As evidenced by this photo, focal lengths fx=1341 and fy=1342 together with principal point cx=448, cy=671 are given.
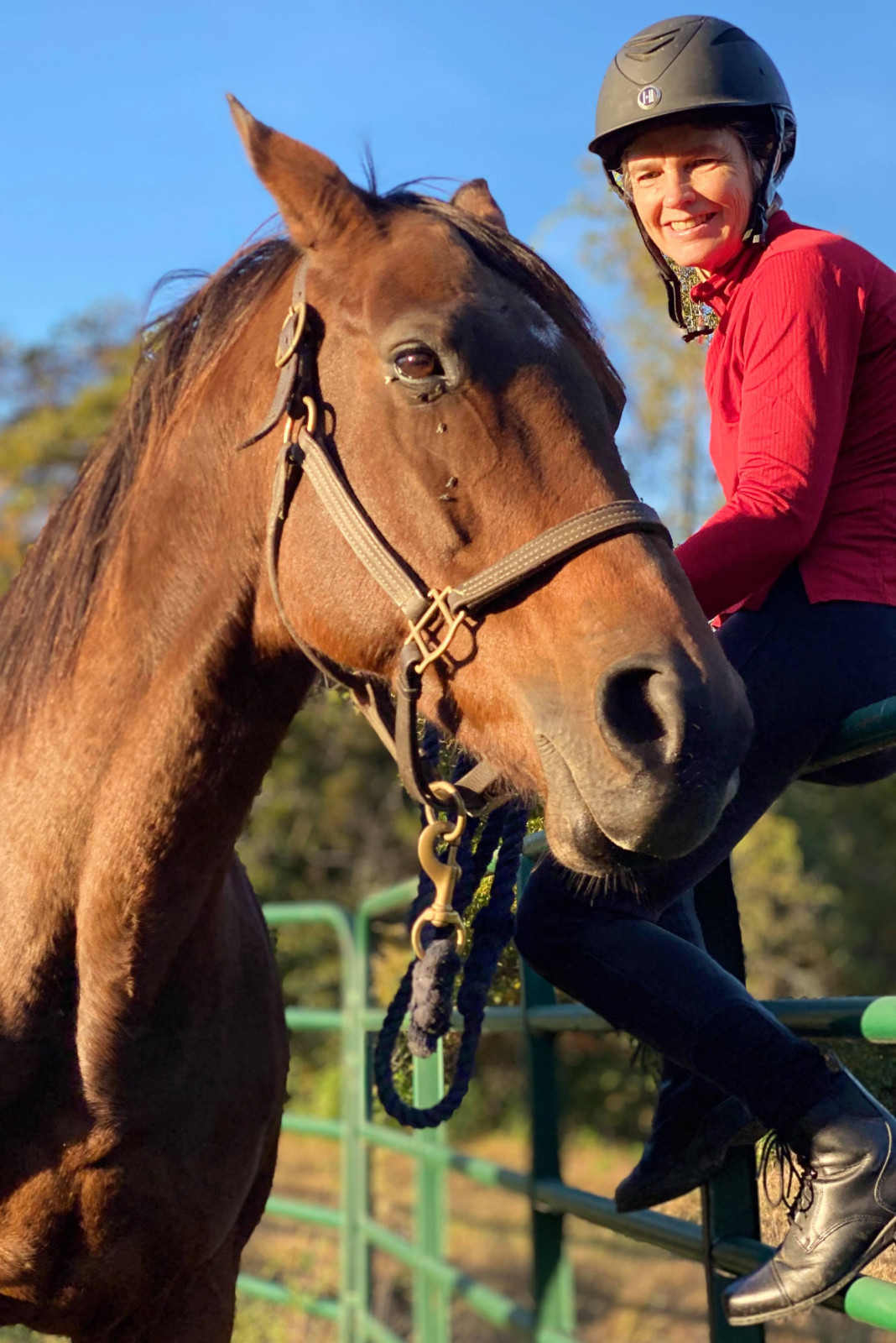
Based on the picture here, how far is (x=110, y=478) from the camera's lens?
90.6 inches

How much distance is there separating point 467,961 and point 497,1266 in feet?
25.7

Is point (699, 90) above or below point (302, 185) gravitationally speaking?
above

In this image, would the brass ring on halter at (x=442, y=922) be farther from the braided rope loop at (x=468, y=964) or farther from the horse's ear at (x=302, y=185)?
the horse's ear at (x=302, y=185)

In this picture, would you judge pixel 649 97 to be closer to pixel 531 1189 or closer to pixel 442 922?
pixel 442 922

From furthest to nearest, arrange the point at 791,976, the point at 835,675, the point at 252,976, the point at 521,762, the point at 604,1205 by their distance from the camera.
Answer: the point at 791,976 → the point at 604,1205 → the point at 252,976 → the point at 835,675 → the point at 521,762

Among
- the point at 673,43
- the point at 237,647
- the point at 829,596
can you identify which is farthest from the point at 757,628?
the point at 673,43

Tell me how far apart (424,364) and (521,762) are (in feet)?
1.84

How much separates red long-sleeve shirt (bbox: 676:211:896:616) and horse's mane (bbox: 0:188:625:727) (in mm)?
565

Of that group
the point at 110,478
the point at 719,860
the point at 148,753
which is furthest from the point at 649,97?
the point at 148,753

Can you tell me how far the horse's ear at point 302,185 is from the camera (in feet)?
6.51

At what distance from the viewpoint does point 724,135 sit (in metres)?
2.20

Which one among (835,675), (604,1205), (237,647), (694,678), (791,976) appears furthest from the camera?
(791,976)

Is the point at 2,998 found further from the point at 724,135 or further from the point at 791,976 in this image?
the point at 791,976

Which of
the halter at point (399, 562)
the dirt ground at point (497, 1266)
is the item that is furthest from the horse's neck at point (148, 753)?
the dirt ground at point (497, 1266)
